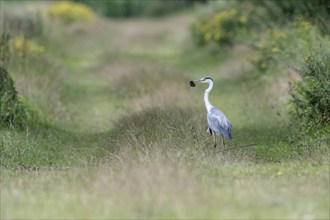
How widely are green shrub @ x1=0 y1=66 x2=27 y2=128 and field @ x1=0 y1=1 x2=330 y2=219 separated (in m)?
0.29

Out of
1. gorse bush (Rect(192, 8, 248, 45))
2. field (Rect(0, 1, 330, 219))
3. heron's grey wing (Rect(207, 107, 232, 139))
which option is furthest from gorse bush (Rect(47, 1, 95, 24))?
heron's grey wing (Rect(207, 107, 232, 139))

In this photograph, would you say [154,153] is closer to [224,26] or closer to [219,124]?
[219,124]

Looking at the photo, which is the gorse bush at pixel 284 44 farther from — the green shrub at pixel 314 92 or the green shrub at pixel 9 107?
the green shrub at pixel 9 107

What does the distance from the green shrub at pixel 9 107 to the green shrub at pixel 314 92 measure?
508 centimetres

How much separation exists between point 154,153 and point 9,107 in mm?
5373

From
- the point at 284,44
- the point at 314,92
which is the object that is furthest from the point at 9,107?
the point at 284,44

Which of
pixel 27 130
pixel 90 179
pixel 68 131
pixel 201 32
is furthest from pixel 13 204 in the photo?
pixel 201 32

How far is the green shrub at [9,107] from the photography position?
47.1 ft

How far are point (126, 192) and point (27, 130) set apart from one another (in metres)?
5.60

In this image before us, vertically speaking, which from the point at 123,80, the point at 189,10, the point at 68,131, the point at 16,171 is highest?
the point at 16,171

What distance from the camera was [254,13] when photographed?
2459 cm

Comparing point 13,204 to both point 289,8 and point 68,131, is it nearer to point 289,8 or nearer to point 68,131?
point 68,131

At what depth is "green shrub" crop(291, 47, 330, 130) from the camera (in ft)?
42.1

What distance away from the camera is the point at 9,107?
14.6 meters
